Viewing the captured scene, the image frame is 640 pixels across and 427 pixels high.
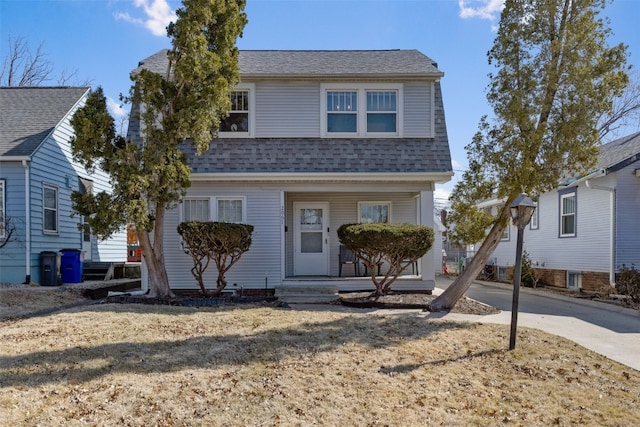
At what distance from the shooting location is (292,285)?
1074 centimetres

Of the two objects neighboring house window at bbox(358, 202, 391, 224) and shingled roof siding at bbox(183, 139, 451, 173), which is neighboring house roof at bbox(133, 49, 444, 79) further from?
neighboring house window at bbox(358, 202, 391, 224)

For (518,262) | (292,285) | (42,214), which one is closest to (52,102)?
(42,214)

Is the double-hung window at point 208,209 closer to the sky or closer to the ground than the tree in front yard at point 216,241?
closer to the sky

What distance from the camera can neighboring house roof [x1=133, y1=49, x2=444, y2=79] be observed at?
11211mm

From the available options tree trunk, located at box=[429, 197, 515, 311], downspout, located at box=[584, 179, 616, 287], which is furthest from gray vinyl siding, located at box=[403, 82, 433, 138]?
downspout, located at box=[584, 179, 616, 287]

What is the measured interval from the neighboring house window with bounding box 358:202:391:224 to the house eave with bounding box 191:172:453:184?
1912 mm

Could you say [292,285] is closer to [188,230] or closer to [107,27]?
[188,230]

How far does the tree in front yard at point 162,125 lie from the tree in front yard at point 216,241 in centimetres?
78

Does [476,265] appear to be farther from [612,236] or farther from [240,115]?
[240,115]

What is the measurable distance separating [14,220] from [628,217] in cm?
1621

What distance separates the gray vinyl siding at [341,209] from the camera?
12469 mm

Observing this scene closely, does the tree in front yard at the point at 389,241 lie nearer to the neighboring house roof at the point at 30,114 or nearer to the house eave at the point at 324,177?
the house eave at the point at 324,177

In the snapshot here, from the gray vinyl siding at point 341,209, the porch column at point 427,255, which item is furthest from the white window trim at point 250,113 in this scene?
the porch column at point 427,255

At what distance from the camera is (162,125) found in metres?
9.20
